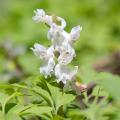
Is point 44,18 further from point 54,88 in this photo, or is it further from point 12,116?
point 12,116

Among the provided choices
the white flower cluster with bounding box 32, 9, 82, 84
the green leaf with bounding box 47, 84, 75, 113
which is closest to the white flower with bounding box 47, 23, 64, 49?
the white flower cluster with bounding box 32, 9, 82, 84

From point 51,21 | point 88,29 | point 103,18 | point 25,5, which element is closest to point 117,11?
point 103,18

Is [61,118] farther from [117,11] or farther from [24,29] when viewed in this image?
[117,11]

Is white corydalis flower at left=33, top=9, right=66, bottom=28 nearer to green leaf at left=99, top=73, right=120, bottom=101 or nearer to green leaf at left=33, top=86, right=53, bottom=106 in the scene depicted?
green leaf at left=33, top=86, right=53, bottom=106

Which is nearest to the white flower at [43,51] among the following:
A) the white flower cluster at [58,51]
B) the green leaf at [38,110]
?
the white flower cluster at [58,51]

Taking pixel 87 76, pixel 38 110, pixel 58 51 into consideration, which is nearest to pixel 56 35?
pixel 58 51

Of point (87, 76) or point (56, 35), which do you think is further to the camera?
point (87, 76)
